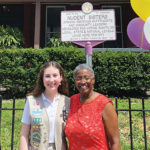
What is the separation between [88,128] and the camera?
1405mm

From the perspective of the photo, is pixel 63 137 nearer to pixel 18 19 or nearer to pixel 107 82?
pixel 107 82

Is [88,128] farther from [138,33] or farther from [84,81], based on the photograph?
[138,33]

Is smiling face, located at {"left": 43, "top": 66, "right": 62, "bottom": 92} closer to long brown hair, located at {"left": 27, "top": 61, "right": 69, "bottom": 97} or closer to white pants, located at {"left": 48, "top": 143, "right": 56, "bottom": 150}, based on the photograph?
long brown hair, located at {"left": 27, "top": 61, "right": 69, "bottom": 97}

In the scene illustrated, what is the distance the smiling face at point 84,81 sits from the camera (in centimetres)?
152

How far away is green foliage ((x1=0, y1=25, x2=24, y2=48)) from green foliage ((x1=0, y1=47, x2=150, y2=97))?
1695 millimetres

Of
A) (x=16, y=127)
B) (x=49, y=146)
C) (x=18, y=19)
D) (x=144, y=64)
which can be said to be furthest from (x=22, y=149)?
(x=18, y=19)

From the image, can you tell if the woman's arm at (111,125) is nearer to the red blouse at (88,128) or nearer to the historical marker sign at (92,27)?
the red blouse at (88,128)

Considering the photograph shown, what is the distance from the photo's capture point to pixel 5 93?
6918mm

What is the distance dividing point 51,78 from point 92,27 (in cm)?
148

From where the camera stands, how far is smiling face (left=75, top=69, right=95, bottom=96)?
1.52 m

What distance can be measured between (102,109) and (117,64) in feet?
16.5

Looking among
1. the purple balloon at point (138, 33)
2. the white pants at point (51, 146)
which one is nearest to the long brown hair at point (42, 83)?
the white pants at point (51, 146)

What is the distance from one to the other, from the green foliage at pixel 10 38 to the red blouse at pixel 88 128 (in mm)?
7013

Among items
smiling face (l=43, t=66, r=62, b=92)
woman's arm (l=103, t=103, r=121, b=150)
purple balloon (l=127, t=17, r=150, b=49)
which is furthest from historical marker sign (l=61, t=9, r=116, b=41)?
woman's arm (l=103, t=103, r=121, b=150)
